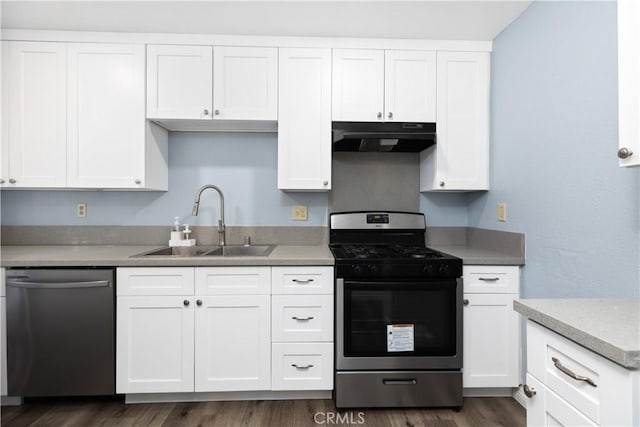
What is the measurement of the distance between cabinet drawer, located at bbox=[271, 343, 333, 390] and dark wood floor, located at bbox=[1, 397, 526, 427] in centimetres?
14

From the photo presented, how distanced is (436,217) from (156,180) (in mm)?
2075

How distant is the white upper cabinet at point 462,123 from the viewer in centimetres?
228

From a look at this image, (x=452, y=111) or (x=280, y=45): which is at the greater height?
(x=280, y=45)

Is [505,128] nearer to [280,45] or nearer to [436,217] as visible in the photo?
[436,217]

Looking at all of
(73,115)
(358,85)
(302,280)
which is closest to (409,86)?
(358,85)

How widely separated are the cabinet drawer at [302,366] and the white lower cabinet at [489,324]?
0.81 meters

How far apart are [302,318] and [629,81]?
1704 mm

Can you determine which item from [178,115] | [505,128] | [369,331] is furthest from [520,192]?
[178,115]

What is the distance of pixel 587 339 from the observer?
82cm

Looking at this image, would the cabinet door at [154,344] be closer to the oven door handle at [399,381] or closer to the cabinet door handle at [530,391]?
the oven door handle at [399,381]

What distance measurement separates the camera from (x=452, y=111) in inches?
89.8

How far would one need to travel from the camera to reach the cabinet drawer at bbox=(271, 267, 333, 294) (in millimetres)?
1943

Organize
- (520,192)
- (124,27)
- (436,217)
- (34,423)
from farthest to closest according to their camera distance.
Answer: (436,217) < (124,27) < (520,192) < (34,423)

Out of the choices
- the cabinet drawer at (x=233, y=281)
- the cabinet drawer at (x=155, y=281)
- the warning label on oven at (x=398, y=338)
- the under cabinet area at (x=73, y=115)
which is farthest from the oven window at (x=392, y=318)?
the under cabinet area at (x=73, y=115)
